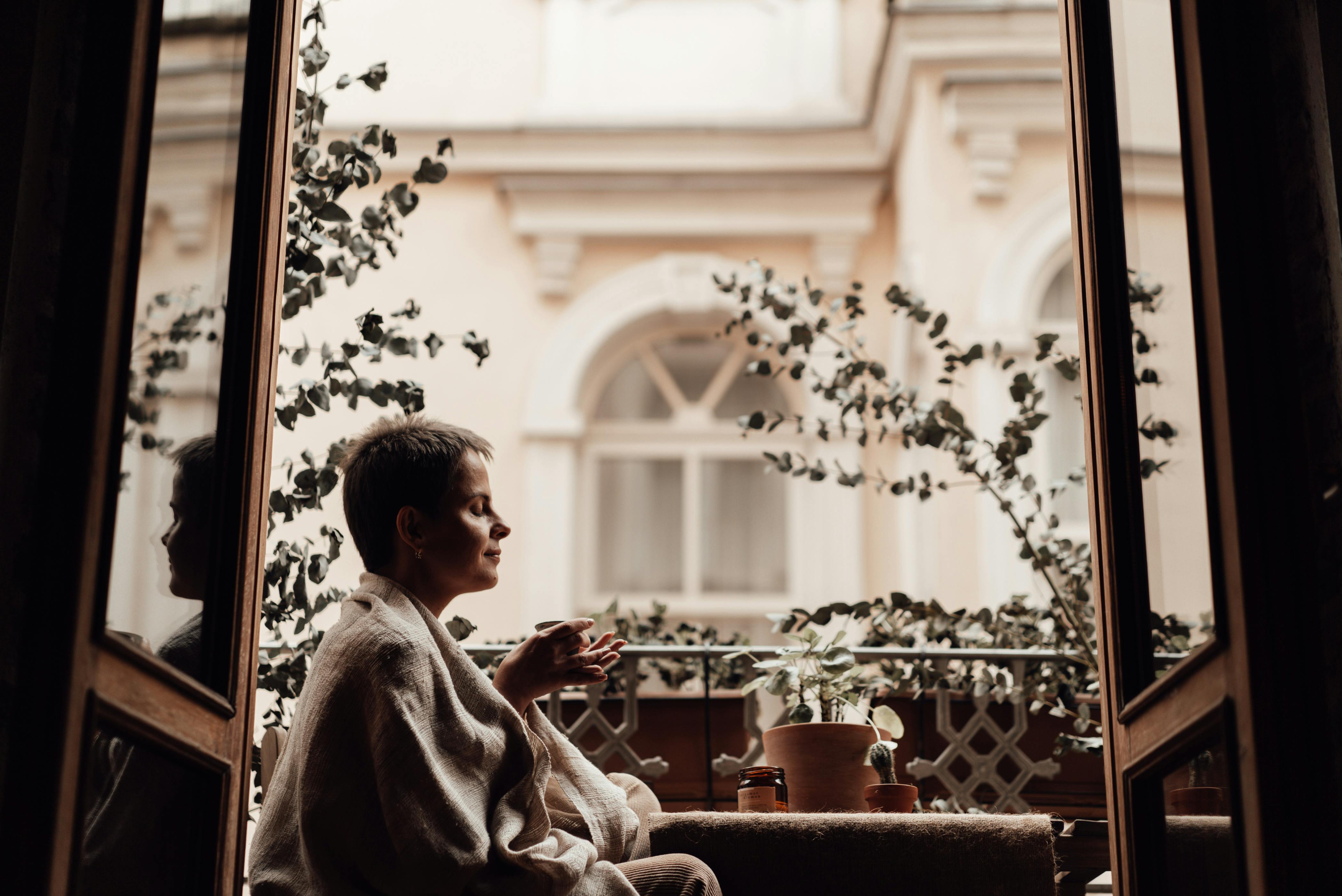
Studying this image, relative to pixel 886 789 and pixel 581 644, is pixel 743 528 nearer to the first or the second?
pixel 886 789

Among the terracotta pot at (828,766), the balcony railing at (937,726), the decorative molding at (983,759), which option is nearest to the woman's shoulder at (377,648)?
the terracotta pot at (828,766)

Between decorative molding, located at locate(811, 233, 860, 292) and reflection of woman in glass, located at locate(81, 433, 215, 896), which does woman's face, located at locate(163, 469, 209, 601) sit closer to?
reflection of woman in glass, located at locate(81, 433, 215, 896)

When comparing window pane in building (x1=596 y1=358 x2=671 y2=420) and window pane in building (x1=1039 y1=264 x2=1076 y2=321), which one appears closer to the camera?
window pane in building (x1=1039 y1=264 x2=1076 y2=321)

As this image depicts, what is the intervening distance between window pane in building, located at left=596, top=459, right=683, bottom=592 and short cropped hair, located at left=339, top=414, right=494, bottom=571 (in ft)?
17.8

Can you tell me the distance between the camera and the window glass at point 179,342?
147cm

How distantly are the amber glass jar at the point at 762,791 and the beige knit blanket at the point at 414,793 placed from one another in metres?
0.38

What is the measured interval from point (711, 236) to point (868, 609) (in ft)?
15.0

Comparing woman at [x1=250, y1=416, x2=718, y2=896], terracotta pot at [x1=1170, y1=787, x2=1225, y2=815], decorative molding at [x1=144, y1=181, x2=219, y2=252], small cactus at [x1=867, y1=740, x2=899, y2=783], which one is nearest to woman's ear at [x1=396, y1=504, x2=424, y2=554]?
woman at [x1=250, y1=416, x2=718, y2=896]

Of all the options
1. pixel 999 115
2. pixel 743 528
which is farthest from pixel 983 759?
pixel 743 528

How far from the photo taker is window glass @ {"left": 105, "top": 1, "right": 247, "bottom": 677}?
1469 millimetres

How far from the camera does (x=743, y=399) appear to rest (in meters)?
7.65

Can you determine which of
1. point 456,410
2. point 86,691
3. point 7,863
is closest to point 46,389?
point 86,691

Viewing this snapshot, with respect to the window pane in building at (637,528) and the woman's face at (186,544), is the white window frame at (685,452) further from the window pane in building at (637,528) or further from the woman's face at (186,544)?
the woman's face at (186,544)

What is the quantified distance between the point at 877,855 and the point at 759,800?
1.34 feet
